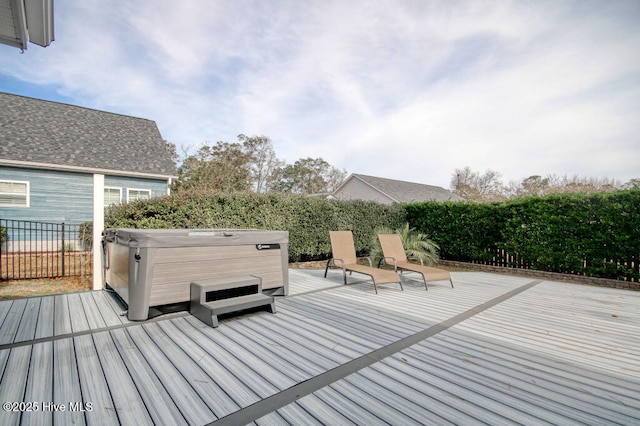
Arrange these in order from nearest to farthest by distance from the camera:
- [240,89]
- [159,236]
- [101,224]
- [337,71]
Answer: [159,236] < [101,224] < [337,71] < [240,89]

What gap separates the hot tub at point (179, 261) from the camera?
3094mm

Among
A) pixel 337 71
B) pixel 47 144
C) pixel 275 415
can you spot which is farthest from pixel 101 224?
pixel 47 144

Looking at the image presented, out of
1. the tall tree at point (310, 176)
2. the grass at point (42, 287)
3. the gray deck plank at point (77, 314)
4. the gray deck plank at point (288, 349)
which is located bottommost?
the grass at point (42, 287)

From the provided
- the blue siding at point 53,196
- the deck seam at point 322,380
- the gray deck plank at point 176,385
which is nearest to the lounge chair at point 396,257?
the deck seam at point 322,380

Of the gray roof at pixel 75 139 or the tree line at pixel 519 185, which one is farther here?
the tree line at pixel 519 185

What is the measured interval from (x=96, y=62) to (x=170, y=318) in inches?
370

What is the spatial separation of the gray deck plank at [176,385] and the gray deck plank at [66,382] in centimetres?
44

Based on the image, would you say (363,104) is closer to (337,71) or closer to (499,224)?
(337,71)

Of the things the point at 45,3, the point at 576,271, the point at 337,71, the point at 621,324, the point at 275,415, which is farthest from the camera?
the point at 337,71

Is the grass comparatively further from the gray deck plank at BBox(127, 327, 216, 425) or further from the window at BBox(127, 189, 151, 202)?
the window at BBox(127, 189, 151, 202)

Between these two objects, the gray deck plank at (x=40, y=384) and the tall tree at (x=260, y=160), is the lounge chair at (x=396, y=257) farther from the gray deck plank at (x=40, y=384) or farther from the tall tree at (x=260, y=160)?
the tall tree at (x=260, y=160)

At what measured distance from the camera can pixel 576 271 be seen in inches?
271

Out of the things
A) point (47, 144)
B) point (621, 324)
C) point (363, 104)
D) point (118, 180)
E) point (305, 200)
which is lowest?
point (621, 324)

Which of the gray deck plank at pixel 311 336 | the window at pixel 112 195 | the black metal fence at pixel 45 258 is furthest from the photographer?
the window at pixel 112 195
